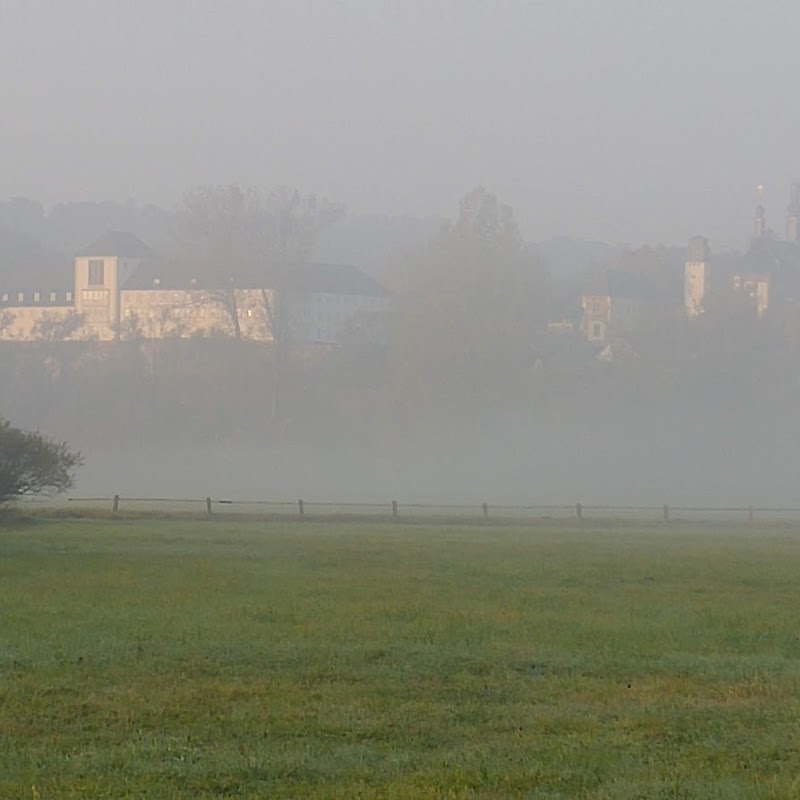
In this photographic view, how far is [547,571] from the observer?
2903 cm

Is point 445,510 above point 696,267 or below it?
below

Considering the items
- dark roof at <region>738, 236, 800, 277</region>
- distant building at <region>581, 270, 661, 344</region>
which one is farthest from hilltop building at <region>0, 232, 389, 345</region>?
dark roof at <region>738, 236, 800, 277</region>

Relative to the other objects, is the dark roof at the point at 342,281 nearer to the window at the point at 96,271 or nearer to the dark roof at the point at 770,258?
the window at the point at 96,271

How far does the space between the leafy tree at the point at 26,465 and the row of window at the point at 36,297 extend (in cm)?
12818

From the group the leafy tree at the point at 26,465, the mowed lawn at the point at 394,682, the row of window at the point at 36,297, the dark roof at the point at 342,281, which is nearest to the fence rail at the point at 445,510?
the leafy tree at the point at 26,465

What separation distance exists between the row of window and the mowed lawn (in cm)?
14463

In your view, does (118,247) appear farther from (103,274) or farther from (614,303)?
(614,303)

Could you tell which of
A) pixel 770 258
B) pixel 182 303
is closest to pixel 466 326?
pixel 182 303

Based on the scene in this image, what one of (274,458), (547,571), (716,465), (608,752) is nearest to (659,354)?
(716,465)

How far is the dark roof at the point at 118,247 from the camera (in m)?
171

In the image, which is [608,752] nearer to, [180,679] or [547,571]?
[180,679]

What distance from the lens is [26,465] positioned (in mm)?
42031

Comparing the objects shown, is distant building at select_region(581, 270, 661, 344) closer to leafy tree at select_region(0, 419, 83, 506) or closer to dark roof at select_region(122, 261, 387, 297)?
dark roof at select_region(122, 261, 387, 297)

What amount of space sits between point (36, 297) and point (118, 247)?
10.5 metres
